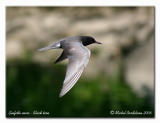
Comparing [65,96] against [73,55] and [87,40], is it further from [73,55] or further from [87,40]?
[73,55]

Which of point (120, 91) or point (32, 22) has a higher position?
point (32, 22)

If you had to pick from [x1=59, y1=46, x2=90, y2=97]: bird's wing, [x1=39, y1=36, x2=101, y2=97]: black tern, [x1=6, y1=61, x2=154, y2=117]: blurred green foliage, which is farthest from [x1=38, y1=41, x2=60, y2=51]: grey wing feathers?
[x1=59, y1=46, x2=90, y2=97]: bird's wing

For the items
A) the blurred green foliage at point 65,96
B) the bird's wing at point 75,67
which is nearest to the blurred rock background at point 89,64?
the blurred green foliage at point 65,96

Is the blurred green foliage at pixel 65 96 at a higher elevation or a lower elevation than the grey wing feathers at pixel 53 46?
lower

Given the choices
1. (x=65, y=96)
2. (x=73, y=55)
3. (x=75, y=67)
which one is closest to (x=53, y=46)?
(x=65, y=96)

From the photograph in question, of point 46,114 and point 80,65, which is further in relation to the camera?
point 46,114

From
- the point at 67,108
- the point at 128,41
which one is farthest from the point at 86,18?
the point at 67,108

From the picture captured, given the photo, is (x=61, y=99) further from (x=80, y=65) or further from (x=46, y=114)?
(x=80, y=65)

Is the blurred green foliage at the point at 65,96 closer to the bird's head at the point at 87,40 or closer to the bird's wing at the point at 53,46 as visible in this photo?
the bird's wing at the point at 53,46
